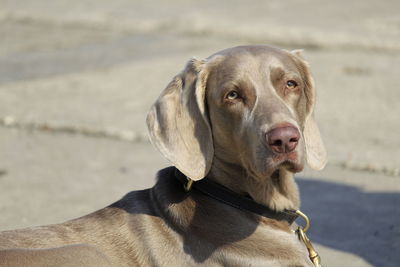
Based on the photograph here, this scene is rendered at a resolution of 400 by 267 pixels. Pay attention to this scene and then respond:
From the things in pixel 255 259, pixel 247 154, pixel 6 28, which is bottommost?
pixel 6 28

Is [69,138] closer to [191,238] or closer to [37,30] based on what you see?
[191,238]

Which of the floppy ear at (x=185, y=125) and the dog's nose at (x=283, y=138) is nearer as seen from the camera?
the dog's nose at (x=283, y=138)

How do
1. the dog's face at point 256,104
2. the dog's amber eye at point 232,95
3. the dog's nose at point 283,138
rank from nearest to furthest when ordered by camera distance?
the dog's nose at point 283,138 < the dog's face at point 256,104 < the dog's amber eye at point 232,95

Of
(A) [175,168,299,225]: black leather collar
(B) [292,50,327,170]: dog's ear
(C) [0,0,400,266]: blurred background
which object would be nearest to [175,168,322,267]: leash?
(A) [175,168,299,225]: black leather collar

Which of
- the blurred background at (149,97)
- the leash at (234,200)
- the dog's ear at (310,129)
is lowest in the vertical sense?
the blurred background at (149,97)

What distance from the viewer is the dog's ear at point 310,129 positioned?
13.3 ft

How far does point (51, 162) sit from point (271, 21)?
608cm

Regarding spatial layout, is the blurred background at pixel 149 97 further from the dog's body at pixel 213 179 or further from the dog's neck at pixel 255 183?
the dog's body at pixel 213 179

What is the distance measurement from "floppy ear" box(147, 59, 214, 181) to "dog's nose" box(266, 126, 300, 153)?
423 mm

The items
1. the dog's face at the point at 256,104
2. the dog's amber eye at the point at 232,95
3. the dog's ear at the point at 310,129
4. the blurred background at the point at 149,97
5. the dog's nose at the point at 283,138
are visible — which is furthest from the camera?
the blurred background at the point at 149,97

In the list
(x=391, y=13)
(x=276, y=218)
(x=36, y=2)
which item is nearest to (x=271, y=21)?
(x=391, y=13)

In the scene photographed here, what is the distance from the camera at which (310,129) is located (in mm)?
4102

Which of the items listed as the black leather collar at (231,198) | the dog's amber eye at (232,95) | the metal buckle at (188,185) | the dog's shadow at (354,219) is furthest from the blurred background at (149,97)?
the dog's amber eye at (232,95)

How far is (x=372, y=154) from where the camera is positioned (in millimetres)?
6652
